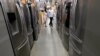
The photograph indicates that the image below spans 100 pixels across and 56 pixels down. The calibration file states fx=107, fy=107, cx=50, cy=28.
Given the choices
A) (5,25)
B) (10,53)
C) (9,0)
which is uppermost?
(9,0)

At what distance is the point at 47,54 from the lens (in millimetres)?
3758

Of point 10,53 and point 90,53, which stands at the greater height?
point 90,53

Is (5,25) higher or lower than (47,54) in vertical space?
higher

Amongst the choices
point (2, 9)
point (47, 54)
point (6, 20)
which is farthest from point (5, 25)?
point (47, 54)

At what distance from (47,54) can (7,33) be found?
234 cm

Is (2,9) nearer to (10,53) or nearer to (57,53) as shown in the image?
(10,53)

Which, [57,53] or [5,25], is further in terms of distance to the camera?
[57,53]

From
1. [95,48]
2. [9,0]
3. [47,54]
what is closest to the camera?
[95,48]

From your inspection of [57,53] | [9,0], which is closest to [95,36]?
[9,0]

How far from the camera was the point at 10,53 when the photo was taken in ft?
5.66


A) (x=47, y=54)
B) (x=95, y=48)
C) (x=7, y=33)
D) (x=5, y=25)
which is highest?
(x=5, y=25)

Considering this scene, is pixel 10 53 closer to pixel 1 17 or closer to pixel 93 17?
pixel 1 17

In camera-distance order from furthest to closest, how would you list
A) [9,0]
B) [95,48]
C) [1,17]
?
[9,0]
[1,17]
[95,48]

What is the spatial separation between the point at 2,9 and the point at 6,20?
6.9 inches
